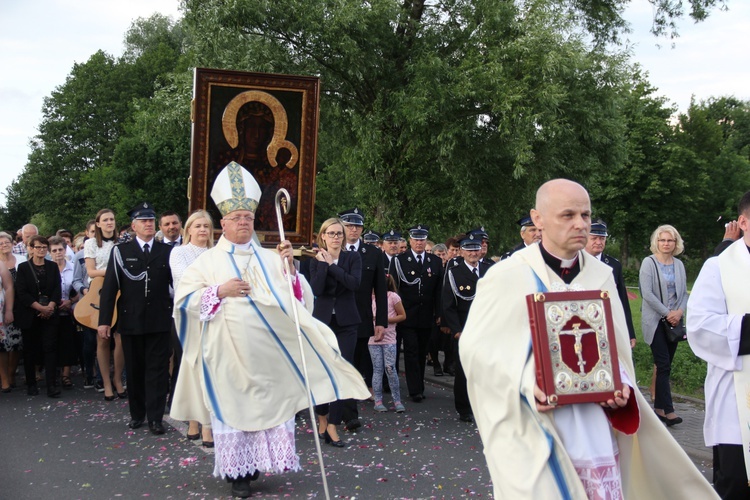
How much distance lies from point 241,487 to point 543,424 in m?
3.39

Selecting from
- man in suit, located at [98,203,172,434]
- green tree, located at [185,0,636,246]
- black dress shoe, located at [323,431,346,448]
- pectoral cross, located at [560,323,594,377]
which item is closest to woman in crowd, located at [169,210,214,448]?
man in suit, located at [98,203,172,434]

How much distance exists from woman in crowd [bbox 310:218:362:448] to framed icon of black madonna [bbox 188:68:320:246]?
→ 3237mm

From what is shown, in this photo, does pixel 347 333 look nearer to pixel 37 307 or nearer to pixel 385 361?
pixel 385 361

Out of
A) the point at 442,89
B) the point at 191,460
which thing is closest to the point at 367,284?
the point at 191,460

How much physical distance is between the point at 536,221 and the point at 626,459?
4.03ft

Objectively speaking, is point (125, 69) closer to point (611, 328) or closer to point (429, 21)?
point (429, 21)

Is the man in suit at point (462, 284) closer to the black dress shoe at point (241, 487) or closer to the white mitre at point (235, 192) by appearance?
the white mitre at point (235, 192)

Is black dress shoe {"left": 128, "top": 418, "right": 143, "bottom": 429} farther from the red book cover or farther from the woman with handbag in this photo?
the red book cover

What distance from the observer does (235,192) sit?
6875 millimetres

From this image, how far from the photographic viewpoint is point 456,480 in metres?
7.01

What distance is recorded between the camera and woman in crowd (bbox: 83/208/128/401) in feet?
35.4

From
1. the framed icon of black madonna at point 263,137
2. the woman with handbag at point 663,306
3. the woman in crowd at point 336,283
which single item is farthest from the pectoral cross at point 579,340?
the framed icon of black madonna at point 263,137

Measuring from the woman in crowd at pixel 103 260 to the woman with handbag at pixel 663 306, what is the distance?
6474mm

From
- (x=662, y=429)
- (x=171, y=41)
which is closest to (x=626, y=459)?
(x=662, y=429)
